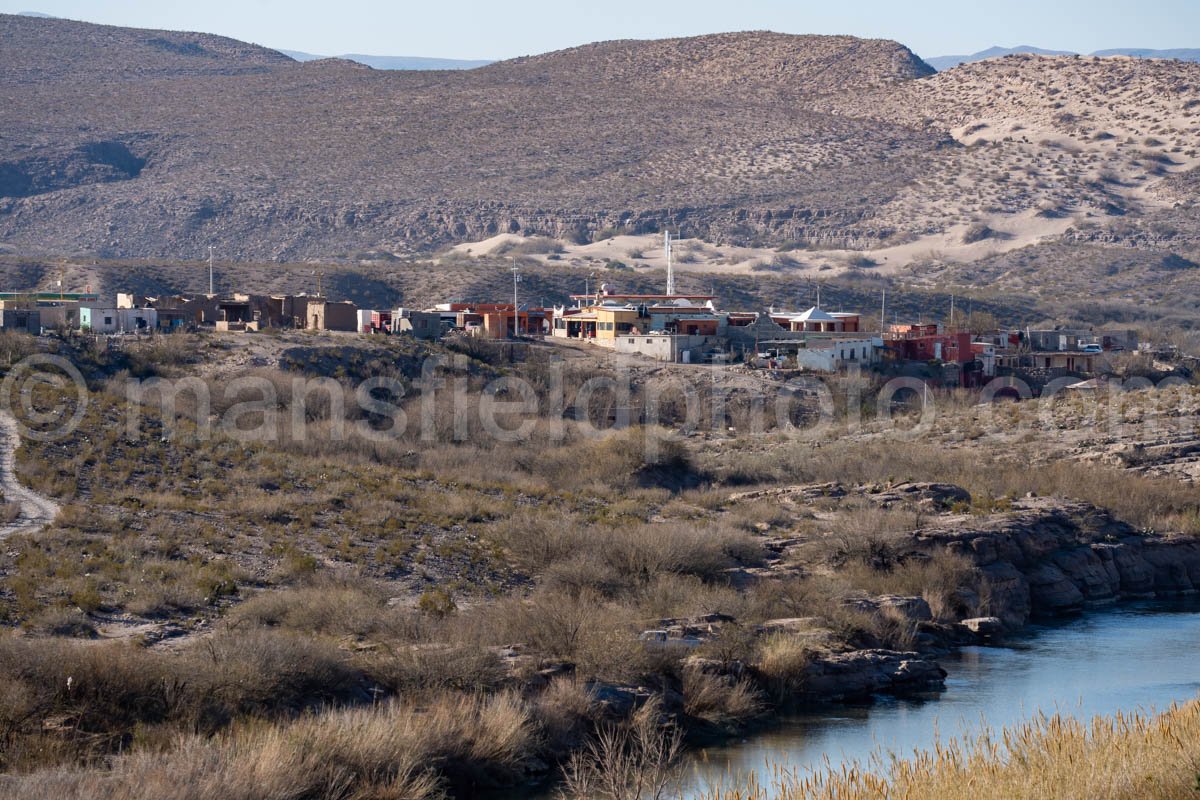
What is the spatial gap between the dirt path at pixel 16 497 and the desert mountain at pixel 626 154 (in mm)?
75413

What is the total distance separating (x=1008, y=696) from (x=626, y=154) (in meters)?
103

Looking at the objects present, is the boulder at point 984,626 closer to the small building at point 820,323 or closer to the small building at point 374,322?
the small building at point 820,323

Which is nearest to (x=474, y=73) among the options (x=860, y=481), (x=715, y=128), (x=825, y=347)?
(x=715, y=128)

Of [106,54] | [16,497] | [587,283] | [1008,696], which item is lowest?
[1008,696]

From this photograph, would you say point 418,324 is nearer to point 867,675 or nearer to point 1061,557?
point 1061,557

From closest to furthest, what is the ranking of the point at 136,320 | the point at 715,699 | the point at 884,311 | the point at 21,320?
the point at 715,699 → the point at 21,320 → the point at 136,320 → the point at 884,311

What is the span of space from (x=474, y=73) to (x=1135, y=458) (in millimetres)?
112767

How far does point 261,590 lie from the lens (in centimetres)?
2650

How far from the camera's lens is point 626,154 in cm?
12406

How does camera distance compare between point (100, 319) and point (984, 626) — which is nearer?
point (984, 626)

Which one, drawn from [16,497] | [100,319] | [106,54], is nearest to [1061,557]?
[16,497]

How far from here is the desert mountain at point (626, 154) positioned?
373ft

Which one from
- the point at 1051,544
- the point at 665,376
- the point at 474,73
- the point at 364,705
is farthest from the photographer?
the point at 474,73

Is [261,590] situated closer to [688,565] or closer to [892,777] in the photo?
[688,565]
